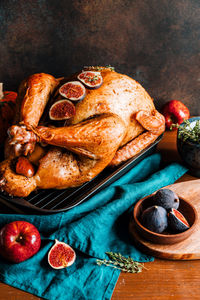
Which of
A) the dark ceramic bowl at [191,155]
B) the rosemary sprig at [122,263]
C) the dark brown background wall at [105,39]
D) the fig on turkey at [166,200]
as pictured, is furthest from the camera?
the dark brown background wall at [105,39]

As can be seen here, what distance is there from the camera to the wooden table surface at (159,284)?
1543 mm

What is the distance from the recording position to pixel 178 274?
1653mm

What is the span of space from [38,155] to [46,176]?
18 centimetres

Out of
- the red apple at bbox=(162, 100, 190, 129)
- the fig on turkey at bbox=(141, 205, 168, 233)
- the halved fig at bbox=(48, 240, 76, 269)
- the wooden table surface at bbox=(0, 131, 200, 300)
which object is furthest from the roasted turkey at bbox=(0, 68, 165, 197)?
the red apple at bbox=(162, 100, 190, 129)

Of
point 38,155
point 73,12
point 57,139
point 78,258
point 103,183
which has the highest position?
point 73,12

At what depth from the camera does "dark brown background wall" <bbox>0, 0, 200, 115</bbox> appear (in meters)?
3.20

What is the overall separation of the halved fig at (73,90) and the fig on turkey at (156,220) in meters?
1.03

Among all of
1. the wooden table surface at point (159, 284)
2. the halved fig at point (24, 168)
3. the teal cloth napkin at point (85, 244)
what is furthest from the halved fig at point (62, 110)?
the wooden table surface at point (159, 284)

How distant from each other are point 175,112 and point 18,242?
2361 millimetres

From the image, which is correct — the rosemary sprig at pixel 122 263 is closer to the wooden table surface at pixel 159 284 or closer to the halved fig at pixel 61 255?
the wooden table surface at pixel 159 284

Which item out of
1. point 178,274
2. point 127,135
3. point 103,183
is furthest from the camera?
point 127,135

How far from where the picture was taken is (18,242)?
172 cm

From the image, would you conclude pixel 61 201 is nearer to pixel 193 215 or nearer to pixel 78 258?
pixel 78 258

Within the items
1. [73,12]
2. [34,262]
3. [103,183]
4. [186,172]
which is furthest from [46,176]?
A: [73,12]
